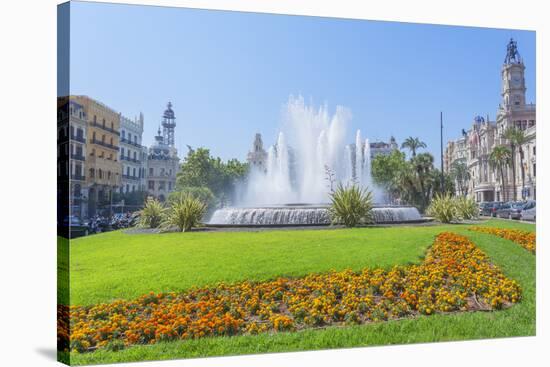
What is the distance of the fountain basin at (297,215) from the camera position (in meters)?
9.88

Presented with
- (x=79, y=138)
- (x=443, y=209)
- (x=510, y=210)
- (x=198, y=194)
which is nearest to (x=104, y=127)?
(x=79, y=138)

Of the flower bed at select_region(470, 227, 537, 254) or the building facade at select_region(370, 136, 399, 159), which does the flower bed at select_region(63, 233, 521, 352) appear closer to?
the flower bed at select_region(470, 227, 537, 254)

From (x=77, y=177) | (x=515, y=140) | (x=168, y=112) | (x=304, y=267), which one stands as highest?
(x=168, y=112)

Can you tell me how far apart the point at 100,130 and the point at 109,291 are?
7.06 ft

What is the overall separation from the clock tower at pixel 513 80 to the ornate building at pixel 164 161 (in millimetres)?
5732

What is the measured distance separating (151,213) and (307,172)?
280 centimetres

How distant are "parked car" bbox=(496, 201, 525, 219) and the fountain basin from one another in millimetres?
1410

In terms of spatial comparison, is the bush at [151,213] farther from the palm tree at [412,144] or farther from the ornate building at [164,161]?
the palm tree at [412,144]

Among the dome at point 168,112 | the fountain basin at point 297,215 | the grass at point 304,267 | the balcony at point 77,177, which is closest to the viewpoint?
the balcony at point 77,177

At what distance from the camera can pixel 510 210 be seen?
1052cm

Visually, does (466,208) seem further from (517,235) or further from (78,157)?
(78,157)

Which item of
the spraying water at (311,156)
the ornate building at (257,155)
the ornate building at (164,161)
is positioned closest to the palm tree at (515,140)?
the spraying water at (311,156)

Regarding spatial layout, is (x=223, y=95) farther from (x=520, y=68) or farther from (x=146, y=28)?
(x=520, y=68)
